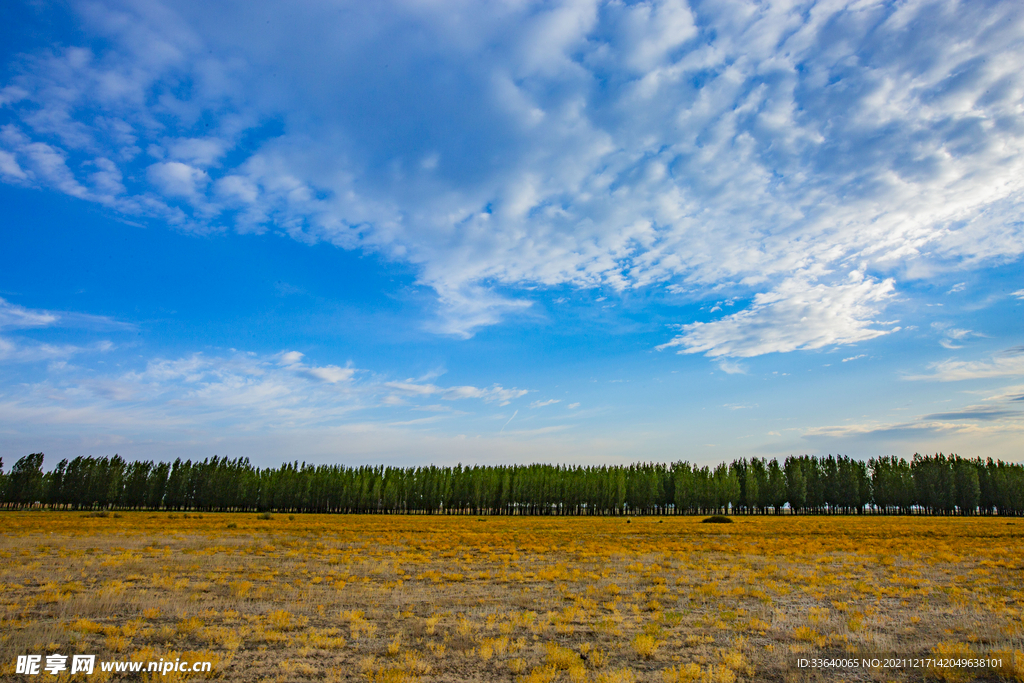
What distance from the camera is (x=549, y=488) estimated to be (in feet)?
Result: 412

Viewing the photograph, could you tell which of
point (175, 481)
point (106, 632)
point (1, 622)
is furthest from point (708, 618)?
point (175, 481)

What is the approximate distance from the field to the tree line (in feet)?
336

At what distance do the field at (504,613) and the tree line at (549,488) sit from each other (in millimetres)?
102518

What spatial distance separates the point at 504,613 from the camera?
44.7ft

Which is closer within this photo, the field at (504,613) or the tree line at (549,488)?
the field at (504,613)

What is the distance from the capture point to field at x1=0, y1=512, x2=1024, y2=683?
30.8 ft

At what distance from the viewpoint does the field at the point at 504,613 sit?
370 inches

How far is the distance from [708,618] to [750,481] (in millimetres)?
121498

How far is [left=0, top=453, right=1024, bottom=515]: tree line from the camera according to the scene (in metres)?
118

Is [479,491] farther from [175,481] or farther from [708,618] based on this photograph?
[708,618]

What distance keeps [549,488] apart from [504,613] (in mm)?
116184

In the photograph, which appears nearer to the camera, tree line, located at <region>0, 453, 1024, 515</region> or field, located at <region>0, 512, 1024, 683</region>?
field, located at <region>0, 512, 1024, 683</region>

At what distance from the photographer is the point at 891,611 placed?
13.9m

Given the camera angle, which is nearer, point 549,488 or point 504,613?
point 504,613
